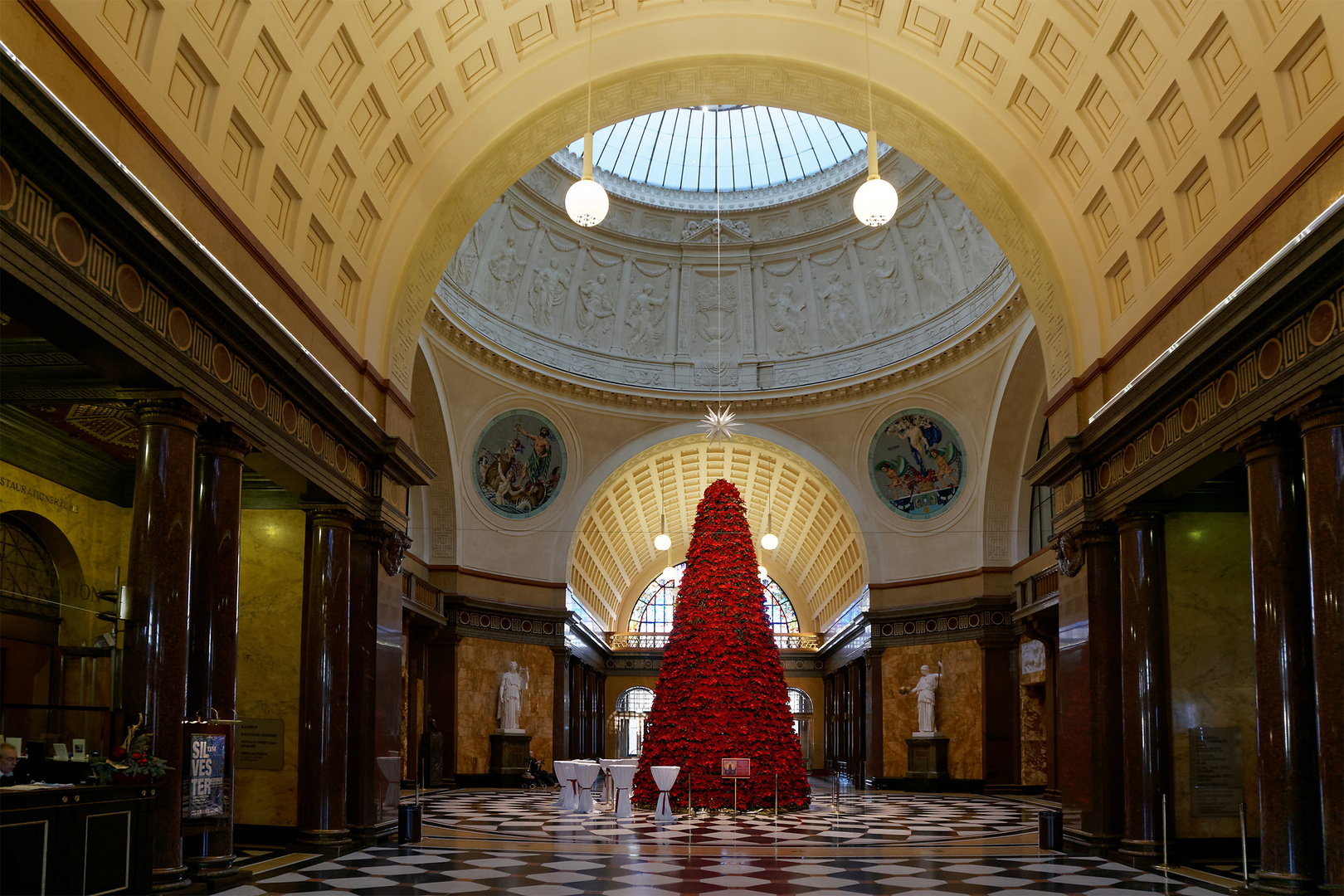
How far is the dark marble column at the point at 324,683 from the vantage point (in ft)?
42.5

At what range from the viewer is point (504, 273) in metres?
29.1

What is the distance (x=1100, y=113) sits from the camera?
41.5ft

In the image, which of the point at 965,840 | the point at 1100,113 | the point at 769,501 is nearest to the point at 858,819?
the point at 965,840

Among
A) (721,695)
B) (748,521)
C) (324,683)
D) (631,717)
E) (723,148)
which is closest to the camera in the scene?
(324,683)

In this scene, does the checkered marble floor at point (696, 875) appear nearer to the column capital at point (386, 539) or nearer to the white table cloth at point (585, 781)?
the column capital at point (386, 539)

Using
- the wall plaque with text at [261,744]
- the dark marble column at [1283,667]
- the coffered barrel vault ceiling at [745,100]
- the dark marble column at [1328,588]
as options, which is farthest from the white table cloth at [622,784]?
the dark marble column at [1328,588]

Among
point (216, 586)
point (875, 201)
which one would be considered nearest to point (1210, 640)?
point (875, 201)

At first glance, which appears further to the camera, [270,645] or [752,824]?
[752,824]

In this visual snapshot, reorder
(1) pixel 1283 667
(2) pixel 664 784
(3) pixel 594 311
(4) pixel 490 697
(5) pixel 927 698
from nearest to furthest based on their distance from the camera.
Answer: (1) pixel 1283 667, (2) pixel 664 784, (5) pixel 927 698, (4) pixel 490 697, (3) pixel 594 311

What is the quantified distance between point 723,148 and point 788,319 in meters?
5.24

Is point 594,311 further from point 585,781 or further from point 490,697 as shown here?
point 585,781

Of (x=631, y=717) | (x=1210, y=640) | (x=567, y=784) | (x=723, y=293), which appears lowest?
(x=631, y=717)

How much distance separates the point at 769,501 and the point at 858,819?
22.5 meters

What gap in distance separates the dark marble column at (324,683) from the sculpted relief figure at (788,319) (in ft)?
68.1
